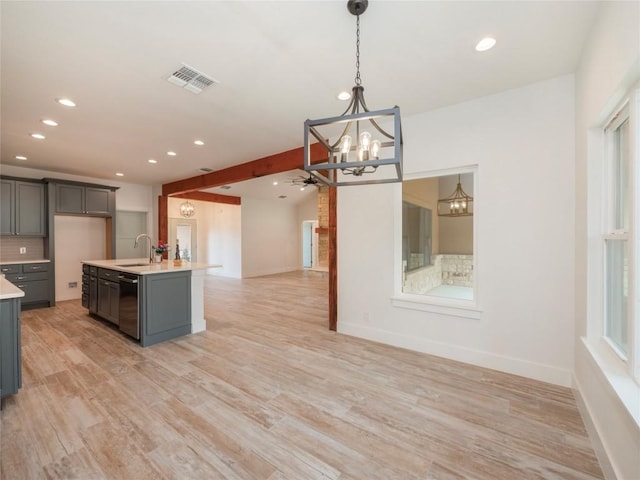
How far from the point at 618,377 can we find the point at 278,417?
7.05 feet

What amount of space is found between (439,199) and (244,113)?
2.68 m

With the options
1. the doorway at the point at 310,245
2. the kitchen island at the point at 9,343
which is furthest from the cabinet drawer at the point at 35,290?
the doorway at the point at 310,245

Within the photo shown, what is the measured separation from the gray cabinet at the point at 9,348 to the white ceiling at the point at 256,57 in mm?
1998

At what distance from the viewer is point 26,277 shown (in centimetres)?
521

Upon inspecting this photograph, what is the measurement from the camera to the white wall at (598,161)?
1376mm

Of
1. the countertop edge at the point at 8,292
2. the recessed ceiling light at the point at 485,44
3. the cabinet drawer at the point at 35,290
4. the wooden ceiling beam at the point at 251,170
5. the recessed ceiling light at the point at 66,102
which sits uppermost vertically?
the recessed ceiling light at the point at 485,44

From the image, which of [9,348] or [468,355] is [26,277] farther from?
[468,355]

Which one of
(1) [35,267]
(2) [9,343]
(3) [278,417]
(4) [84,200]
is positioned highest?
(4) [84,200]

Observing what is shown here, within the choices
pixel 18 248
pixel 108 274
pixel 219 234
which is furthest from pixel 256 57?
pixel 219 234

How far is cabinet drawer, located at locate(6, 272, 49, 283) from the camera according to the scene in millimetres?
5078

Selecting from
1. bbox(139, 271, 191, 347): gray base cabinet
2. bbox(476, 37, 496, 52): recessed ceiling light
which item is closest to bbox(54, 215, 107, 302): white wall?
bbox(139, 271, 191, 347): gray base cabinet

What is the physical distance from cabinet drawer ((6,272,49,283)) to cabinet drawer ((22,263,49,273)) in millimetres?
64

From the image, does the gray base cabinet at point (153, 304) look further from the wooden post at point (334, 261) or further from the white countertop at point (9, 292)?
the wooden post at point (334, 261)

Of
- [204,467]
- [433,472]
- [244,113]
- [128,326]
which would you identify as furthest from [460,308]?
[128,326]
